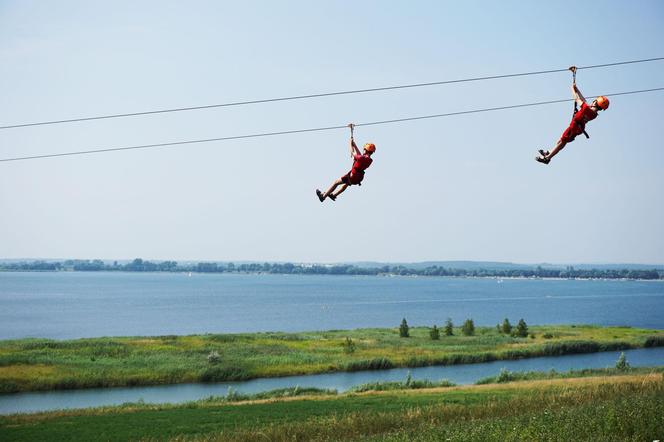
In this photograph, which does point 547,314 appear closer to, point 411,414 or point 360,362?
point 360,362

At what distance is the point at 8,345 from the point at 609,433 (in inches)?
2349

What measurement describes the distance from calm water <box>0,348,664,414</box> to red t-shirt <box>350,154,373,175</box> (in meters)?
32.2

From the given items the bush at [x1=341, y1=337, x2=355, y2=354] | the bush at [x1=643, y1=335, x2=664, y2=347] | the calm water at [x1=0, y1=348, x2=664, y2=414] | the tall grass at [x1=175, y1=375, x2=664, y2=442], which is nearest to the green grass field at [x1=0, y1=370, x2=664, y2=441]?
the tall grass at [x1=175, y1=375, x2=664, y2=442]

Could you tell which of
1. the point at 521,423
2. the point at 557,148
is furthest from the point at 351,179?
the point at 521,423

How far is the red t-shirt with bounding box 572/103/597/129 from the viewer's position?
13.2 metres

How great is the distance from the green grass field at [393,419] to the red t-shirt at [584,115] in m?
6.35

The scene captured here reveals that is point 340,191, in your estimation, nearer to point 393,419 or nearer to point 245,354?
point 393,419

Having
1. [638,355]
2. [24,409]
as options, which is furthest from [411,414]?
[638,355]

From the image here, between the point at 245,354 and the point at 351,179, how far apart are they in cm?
4705

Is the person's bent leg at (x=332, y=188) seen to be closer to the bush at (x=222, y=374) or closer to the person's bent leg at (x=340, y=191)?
the person's bent leg at (x=340, y=191)

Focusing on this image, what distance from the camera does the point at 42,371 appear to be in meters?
49.4

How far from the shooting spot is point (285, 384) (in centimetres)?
5006

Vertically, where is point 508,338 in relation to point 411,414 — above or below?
below

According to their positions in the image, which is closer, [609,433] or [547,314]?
[609,433]
